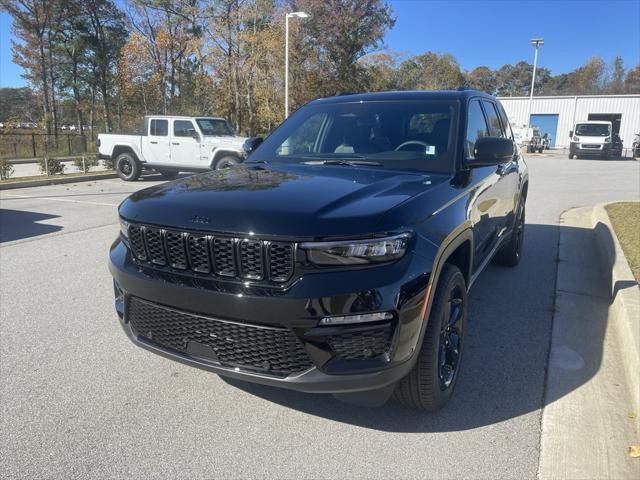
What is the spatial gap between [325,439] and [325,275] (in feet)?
3.27

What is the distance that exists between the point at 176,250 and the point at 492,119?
3422mm

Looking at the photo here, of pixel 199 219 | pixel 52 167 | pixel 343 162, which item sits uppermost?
pixel 343 162

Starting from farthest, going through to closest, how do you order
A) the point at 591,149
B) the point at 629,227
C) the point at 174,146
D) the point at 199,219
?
the point at 591,149 < the point at 174,146 < the point at 629,227 < the point at 199,219

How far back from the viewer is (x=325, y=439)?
8.61 feet

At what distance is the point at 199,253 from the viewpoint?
241 centimetres

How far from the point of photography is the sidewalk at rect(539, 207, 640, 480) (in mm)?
2469

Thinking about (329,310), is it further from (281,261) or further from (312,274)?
(281,261)

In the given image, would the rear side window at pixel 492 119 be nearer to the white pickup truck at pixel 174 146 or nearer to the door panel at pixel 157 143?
the white pickup truck at pixel 174 146

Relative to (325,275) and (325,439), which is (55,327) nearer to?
(325,439)

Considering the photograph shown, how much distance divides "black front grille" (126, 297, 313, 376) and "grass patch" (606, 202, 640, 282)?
13.0 feet

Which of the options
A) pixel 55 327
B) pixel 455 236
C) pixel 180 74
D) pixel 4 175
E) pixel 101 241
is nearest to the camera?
pixel 455 236

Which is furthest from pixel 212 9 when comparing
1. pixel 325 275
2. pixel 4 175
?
pixel 325 275

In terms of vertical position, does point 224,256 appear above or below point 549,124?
below

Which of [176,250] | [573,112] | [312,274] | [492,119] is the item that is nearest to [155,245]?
[176,250]
